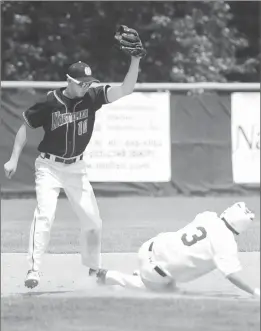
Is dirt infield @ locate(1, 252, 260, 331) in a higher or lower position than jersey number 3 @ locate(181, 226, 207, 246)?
lower

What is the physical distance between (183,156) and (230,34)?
65.5 inches

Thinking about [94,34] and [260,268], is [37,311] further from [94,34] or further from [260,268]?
[94,34]

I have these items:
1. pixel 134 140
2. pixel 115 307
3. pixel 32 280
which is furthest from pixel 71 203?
pixel 134 140

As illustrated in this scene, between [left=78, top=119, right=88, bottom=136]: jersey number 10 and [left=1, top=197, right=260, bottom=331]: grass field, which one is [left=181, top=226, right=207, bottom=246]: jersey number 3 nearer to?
[left=1, top=197, right=260, bottom=331]: grass field

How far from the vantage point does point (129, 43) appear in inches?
130

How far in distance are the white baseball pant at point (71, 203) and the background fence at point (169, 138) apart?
488 centimetres

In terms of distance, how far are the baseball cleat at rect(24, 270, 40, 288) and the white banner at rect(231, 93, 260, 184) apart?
237 inches

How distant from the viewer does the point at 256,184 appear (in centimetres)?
1033

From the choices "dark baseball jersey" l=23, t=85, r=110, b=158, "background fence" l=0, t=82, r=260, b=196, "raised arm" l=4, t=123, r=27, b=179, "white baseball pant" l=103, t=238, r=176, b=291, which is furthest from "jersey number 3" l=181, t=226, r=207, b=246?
"background fence" l=0, t=82, r=260, b=196

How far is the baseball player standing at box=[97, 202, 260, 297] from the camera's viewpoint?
10.2ft

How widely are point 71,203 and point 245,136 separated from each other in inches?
251

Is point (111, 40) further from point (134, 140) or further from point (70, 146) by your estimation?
point (70, 146)

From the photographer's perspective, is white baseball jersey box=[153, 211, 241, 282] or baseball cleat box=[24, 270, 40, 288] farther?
baseball cleat box=[24, 270, 40, 288]

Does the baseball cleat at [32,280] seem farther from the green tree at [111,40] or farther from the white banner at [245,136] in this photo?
the white banner at [245,136]
